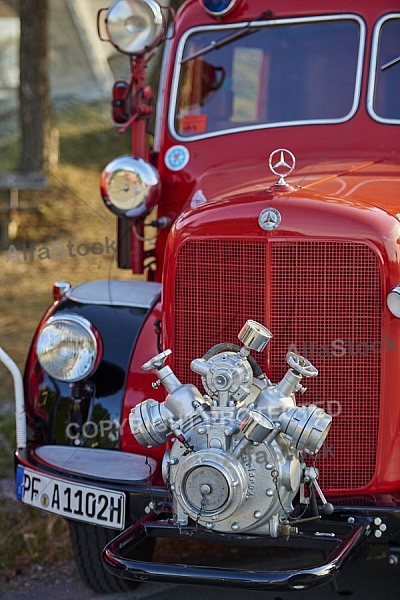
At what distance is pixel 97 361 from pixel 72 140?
1192cm

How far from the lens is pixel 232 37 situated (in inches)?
179

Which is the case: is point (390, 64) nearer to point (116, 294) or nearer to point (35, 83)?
point (116, 294)

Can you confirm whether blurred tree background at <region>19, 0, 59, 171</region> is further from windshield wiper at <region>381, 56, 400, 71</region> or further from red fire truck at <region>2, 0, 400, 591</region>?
windshield wiper at <region>381, 56, 400, 71</region>

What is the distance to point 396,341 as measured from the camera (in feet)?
10.0

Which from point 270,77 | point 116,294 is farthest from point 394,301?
point 270,77

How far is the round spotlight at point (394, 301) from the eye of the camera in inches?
116

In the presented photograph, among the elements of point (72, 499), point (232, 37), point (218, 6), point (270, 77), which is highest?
point (218, 6)

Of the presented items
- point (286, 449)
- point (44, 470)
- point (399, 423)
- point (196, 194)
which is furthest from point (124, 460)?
point (196, 194)

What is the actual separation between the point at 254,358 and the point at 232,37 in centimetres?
207

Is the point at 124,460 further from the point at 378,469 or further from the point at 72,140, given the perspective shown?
the point at 72,140

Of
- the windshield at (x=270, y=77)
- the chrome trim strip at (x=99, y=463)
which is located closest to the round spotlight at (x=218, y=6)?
the windshield at (x=270, y=77)

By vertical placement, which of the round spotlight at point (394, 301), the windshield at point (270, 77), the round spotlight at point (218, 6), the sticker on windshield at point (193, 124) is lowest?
the round spotlight at point (394, 301)

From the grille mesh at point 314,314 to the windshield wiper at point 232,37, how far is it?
1.76 metres

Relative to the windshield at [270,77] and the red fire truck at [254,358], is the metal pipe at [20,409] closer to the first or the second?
the red fire truck at [254,358]
